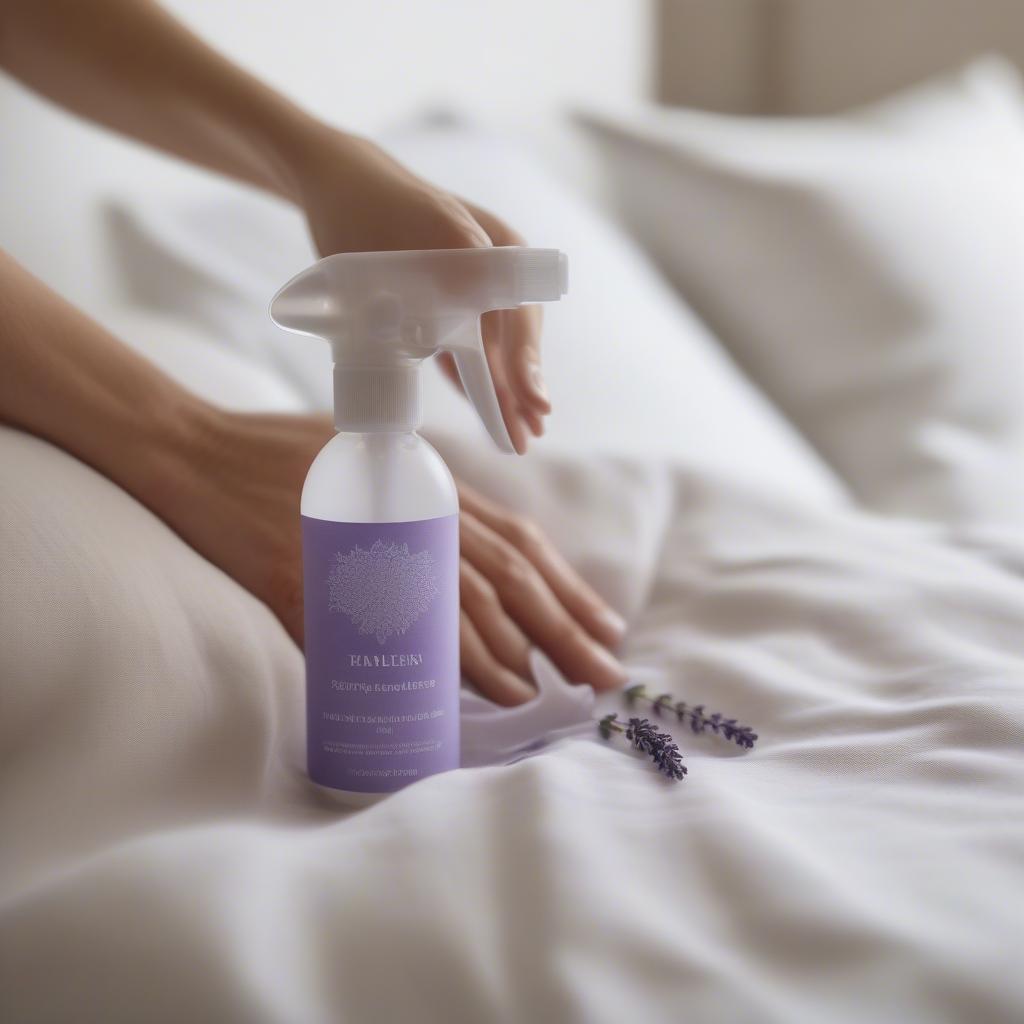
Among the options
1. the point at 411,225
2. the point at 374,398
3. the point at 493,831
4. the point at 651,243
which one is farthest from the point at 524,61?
the point at 493,831

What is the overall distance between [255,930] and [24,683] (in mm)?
150

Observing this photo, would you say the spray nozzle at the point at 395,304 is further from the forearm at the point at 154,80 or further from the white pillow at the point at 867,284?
the white pillow at the point at 867,284

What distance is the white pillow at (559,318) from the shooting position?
2.81 feet

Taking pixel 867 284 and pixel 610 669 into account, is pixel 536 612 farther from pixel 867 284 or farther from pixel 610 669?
pixel 867 284

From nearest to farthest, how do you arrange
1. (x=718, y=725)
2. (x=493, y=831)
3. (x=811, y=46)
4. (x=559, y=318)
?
(x=493, y=831) → (x=718, y=725) → (x=559, y=318) → (x=811, y=46)

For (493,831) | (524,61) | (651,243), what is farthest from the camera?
(524,61)

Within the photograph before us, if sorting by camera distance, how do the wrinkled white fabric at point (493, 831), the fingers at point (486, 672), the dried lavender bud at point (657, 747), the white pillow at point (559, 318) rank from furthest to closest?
1. the white pillow at point (559, 318)
2. the fingers at point (486, 672)
3. the dried lavender bud at point (657, 747)
4. the wrinkled white fabric at point (493, 831)

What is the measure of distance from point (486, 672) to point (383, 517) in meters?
0.13

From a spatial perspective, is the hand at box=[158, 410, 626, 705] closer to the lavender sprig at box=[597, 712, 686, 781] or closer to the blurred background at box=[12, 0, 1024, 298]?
the lavender sprig at box=[597, 712, 686, 781]

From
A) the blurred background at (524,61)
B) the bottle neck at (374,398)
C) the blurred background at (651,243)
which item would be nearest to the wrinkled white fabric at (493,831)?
the bottle neck at (374,398)

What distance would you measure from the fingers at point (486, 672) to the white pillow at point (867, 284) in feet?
2.06

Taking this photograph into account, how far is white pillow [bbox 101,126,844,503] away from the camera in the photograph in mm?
856

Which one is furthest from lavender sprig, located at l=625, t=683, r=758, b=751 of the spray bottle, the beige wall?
the beige wall

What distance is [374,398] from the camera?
0.47m
